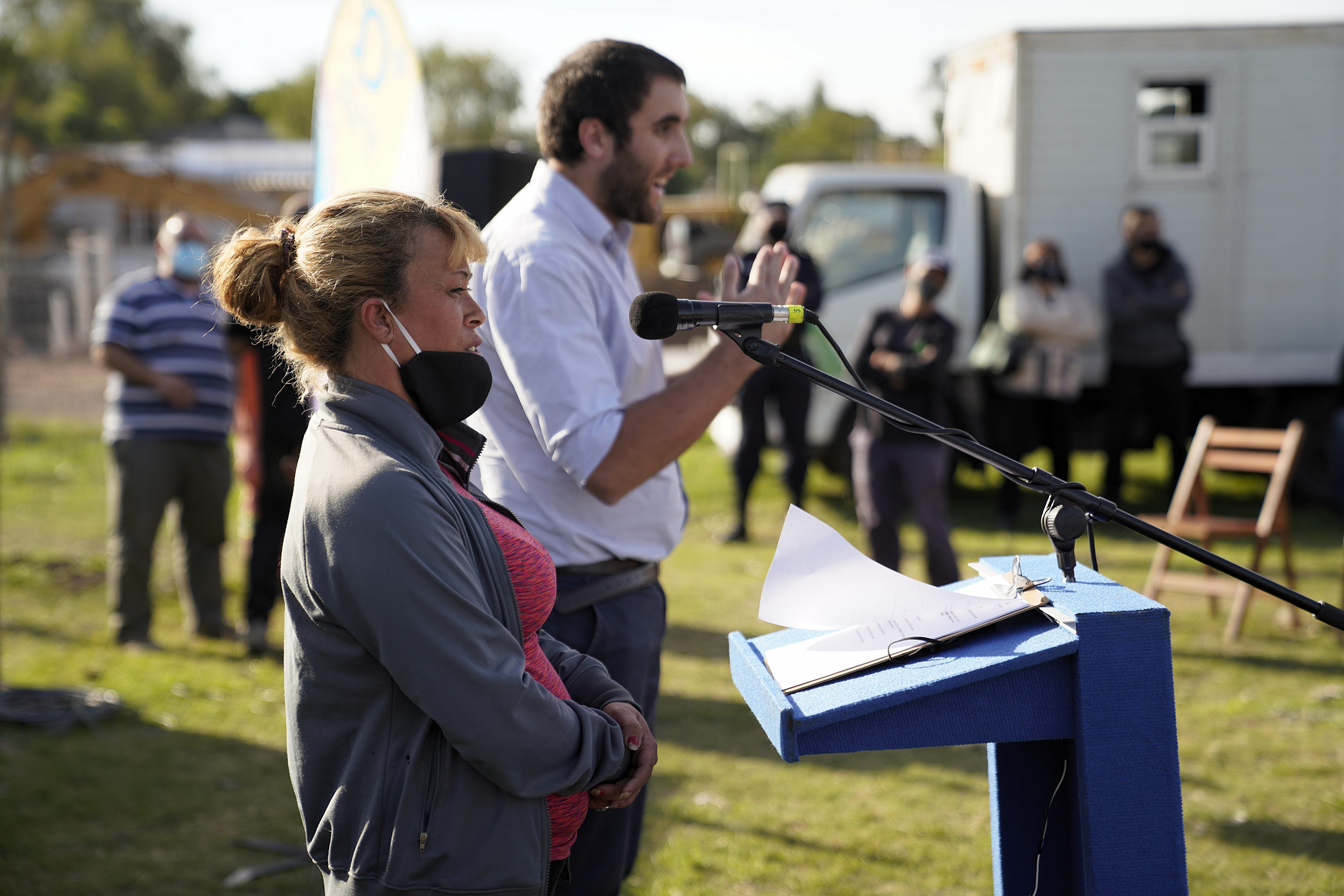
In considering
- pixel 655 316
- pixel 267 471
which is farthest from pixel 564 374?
pixel 267 471

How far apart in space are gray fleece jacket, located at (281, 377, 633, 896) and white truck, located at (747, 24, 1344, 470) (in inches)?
266

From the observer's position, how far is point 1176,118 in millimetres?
8305

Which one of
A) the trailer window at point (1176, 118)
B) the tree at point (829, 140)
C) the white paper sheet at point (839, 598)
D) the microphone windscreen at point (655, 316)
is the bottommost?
the white paper sheet at point (839, 598)

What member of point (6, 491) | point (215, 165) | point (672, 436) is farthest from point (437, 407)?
point (215, 165)

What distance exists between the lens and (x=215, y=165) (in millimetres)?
44031

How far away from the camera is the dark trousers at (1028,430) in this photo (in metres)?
7.93

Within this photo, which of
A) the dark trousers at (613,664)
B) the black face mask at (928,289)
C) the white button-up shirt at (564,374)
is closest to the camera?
the white button-up shirt at (564,374)

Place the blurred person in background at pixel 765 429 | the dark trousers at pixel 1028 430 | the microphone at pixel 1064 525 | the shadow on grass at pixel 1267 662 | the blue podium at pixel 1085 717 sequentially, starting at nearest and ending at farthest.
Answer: the blue podium at pixel 1085 717 < the microphone at pixel 1064 525 < the shadow on grass at pixel 1267 662 < the blurred person in background at pixel 765 429 < the dark trousers at pixel 1028 430

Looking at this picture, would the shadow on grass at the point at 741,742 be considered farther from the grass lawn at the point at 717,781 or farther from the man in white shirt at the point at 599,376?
the man in white shirt at the point at 599,376

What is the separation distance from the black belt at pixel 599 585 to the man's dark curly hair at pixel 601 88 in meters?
0.82

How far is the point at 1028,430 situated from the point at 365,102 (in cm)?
585

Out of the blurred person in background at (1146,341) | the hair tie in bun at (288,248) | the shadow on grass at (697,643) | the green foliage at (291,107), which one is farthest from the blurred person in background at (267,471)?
the green foliage at (291,107)

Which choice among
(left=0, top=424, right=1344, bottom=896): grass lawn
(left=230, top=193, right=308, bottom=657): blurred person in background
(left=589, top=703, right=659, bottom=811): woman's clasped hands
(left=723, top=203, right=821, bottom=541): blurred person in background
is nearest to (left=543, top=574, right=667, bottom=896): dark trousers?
(left=589, top=703, right=659, bottom=811): woman's clasped hands

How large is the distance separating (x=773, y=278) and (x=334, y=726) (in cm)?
103
